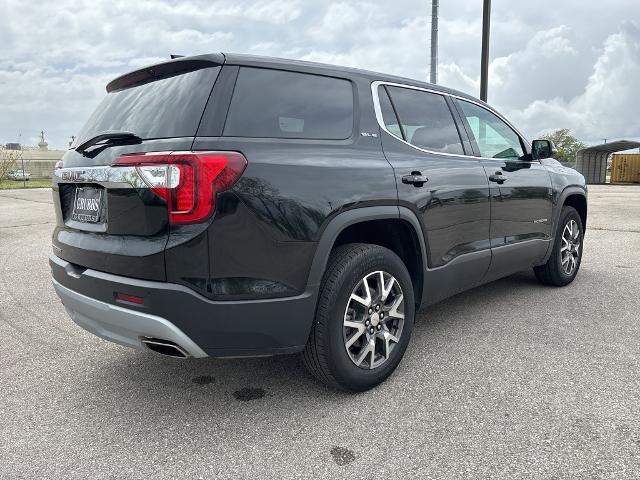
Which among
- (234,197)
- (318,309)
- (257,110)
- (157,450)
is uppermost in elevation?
(257,110)

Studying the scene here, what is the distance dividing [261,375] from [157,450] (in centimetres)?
89

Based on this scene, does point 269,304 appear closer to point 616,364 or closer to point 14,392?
point 14,392

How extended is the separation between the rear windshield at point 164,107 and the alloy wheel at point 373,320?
3.91 ft

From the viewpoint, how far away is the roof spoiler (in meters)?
2.50

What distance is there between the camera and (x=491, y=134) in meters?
4.22

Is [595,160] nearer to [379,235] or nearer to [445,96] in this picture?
[445,96]

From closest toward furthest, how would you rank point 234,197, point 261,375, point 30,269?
point 234,197 < point 261,375 < point 30,269

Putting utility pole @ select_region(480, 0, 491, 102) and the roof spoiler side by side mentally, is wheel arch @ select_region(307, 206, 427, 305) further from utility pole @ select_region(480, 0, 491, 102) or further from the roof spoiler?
utility pole @ select_region(480, 0, 491, 102)

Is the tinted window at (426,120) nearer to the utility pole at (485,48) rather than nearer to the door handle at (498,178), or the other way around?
the door handle at (498,178)

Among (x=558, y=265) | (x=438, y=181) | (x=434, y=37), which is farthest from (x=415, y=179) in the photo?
(x=434, y=37)

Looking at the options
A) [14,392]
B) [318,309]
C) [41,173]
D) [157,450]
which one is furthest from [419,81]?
[41,173]

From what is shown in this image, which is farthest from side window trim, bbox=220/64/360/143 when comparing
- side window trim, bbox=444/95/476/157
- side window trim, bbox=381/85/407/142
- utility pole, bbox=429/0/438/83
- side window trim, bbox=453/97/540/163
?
utility pole, bbox=429/0/438/83

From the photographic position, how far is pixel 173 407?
8.99ft

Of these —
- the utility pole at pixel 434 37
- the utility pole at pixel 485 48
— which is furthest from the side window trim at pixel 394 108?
the utility pole at pixel 434 37
